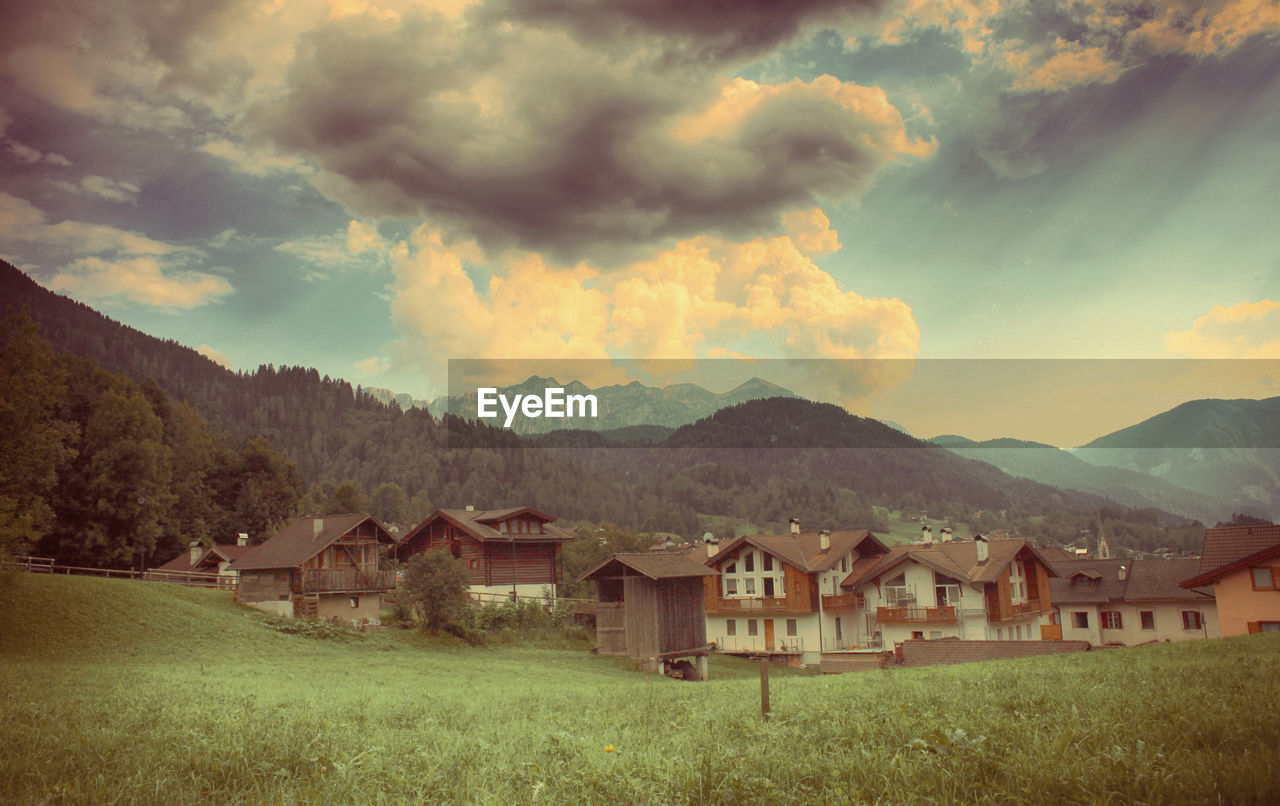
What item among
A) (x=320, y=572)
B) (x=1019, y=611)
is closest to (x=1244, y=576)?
(x=1019, y=611)

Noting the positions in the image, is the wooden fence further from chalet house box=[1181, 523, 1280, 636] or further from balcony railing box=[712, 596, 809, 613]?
chalet house box=[1181, 523, 1280, 636]

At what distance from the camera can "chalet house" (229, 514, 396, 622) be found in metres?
45.5

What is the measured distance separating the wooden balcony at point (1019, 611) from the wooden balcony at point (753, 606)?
1176cm

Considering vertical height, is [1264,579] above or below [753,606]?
above

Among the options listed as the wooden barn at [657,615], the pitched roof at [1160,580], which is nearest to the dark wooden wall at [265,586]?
the wooden barn at [657,615]

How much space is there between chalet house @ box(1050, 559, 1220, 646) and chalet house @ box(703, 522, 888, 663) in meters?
18.6

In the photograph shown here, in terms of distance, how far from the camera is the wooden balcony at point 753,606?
5259 cm

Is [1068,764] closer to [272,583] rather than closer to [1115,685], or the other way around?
[1115,685]

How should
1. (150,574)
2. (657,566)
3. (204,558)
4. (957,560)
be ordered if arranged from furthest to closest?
(204,558), (150,574), (957,560), (657,566)

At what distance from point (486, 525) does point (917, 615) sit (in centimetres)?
3172

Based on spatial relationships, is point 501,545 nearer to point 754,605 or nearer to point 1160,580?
point 754,605

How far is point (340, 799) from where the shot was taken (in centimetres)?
771

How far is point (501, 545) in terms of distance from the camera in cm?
5975

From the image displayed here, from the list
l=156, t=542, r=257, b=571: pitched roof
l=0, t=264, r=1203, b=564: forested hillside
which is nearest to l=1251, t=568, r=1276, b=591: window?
l=156, t=542, r=257, b=571: pitched roof
